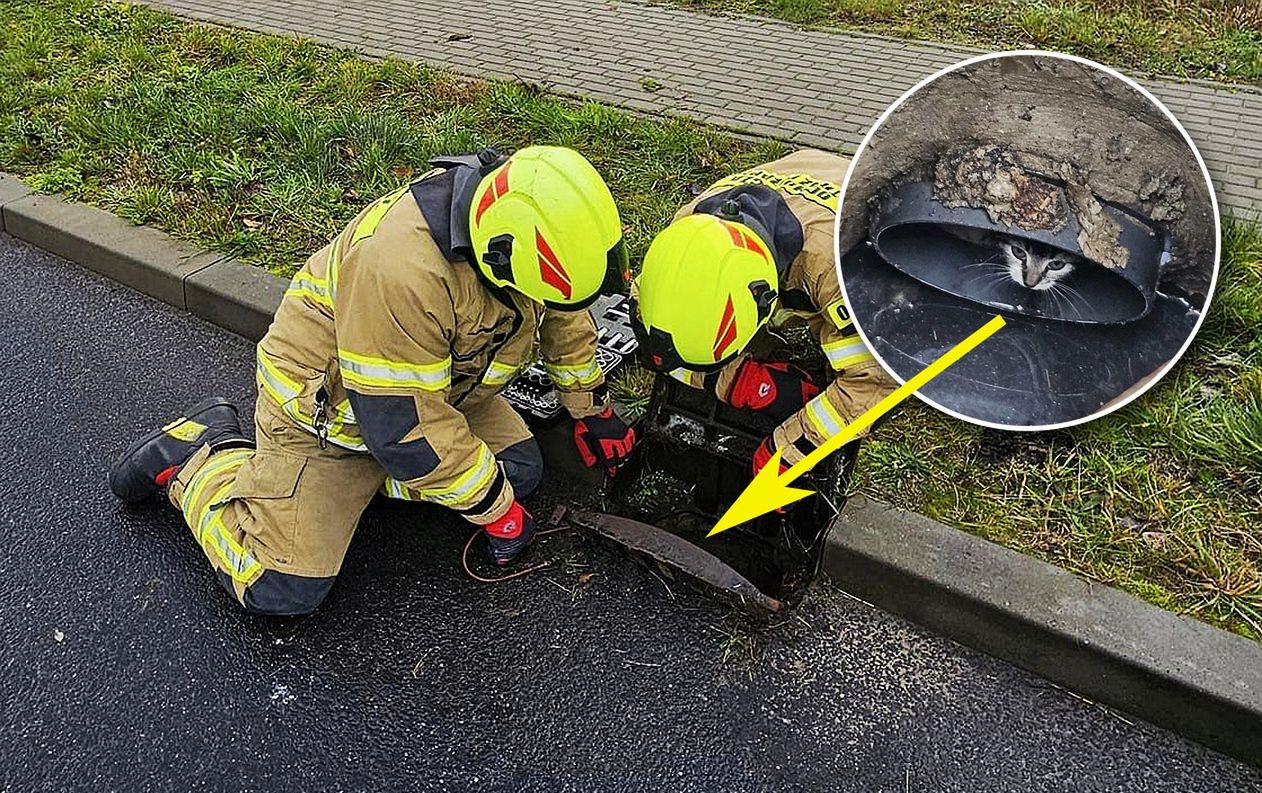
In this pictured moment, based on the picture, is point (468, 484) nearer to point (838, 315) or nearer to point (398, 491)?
→ point (398, 491)

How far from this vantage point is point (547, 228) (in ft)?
7.42

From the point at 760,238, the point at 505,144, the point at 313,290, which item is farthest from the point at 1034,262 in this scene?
the point at 505,144

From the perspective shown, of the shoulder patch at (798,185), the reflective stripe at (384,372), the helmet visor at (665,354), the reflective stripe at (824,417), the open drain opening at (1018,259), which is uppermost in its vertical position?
the open drain opening at (1018,259)

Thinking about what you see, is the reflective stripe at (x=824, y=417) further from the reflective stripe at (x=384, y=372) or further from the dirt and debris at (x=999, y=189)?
the dirt and debris at (x=999, y=189)

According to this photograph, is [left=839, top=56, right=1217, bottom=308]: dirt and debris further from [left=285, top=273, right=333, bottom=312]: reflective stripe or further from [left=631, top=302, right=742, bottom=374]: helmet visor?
[left=285, top=273, right=333, bottom=312]: reflective stripe

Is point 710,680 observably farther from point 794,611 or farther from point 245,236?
point 245,236

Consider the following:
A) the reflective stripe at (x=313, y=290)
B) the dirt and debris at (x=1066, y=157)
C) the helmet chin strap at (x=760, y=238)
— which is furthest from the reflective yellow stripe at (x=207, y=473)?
the dirt and debris at (x=1066, y=157)

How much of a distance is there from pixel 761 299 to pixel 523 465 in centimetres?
113

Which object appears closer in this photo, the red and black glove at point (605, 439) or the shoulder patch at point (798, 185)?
the shoulder patch at point (798, 185)

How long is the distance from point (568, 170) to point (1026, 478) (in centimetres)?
171

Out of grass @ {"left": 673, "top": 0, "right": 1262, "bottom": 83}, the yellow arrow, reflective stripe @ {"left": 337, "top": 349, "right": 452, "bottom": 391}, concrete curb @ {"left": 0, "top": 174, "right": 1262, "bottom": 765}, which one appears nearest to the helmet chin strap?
the yellow arrow

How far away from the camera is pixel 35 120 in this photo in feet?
18.1

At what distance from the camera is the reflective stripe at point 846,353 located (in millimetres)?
2754

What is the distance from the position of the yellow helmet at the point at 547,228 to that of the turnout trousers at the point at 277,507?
977mm
